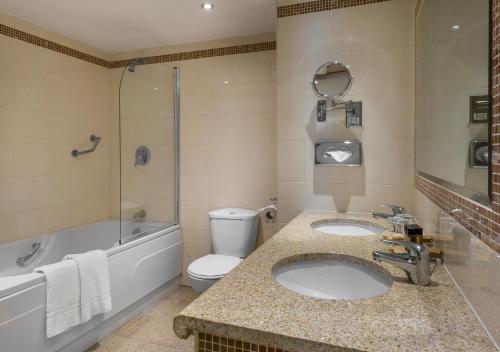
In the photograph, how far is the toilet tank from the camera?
8.82 ft

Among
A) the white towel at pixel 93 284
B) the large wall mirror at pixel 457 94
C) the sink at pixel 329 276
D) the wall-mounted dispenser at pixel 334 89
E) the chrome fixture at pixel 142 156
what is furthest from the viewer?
the chrome fixture at pixel 142 156

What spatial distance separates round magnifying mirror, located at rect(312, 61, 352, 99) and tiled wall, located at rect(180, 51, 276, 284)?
0.68 m

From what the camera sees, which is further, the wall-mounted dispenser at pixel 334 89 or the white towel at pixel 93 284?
the wall-mounted dispenser at pixel 334 89

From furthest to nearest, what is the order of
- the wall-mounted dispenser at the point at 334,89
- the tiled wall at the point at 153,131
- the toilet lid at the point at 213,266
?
the tiled wall at the point at 153,131, the toilet lid at the point at 213,266, the wall-mounted dispenser at the point at 334,89

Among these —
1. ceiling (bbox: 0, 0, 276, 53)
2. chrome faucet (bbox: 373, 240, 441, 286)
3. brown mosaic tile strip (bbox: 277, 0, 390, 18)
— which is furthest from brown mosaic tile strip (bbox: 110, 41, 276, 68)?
chrome faucet (bbox: 373, 240, 441, 286)

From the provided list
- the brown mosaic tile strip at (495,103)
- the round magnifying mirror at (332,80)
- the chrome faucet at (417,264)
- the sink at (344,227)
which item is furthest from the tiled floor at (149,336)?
the brown mosaic tile strip at (495,103)

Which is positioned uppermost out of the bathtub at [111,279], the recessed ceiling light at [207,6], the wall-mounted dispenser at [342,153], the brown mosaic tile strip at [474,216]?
the recessed ceiling light at [207,6]

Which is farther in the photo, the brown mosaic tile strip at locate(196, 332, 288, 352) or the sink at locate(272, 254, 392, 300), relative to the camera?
the sink at locate(272, 254, 392, 300)

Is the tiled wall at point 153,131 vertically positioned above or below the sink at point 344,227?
above

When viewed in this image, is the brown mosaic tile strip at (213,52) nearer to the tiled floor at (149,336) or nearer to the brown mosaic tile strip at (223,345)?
the tiled floor at (149,336)

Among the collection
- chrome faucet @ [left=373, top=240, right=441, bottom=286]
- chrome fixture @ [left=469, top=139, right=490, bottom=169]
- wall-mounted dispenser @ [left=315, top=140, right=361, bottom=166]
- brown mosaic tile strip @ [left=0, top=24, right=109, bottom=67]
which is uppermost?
brown mosaic tile strip @ [left=0, top=24, right=109, bottom=67]

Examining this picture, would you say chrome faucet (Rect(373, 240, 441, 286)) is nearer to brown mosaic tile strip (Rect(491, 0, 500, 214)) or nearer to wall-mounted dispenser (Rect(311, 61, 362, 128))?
brown mosaic tile strip (Rect(491, 0, 500, 214))

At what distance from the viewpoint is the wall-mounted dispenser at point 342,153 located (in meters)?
2.11

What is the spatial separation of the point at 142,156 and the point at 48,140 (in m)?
0.79
